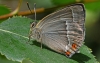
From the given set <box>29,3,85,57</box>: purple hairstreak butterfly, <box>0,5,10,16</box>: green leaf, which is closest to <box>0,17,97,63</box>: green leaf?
<box>29,3,85,57</box>: purple hairstreak butterfly

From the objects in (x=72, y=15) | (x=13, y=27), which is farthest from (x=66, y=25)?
(x=13, y=27)

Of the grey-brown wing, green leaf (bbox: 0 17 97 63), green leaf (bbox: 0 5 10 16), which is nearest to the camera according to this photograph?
green leaf (bbox: 0 17 97 63)

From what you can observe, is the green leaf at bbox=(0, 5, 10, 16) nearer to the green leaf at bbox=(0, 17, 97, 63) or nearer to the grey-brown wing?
the green leaf at bbox=(0, 17, 97, 63)

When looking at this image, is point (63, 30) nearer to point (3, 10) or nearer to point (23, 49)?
point (23, 49)

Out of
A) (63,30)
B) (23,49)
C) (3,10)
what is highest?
(3,10)

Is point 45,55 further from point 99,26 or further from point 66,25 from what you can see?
point 99,26

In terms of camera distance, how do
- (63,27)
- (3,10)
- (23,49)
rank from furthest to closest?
(3,10), (63,27), (23,49)

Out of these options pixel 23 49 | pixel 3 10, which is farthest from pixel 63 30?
pixel 3 10
